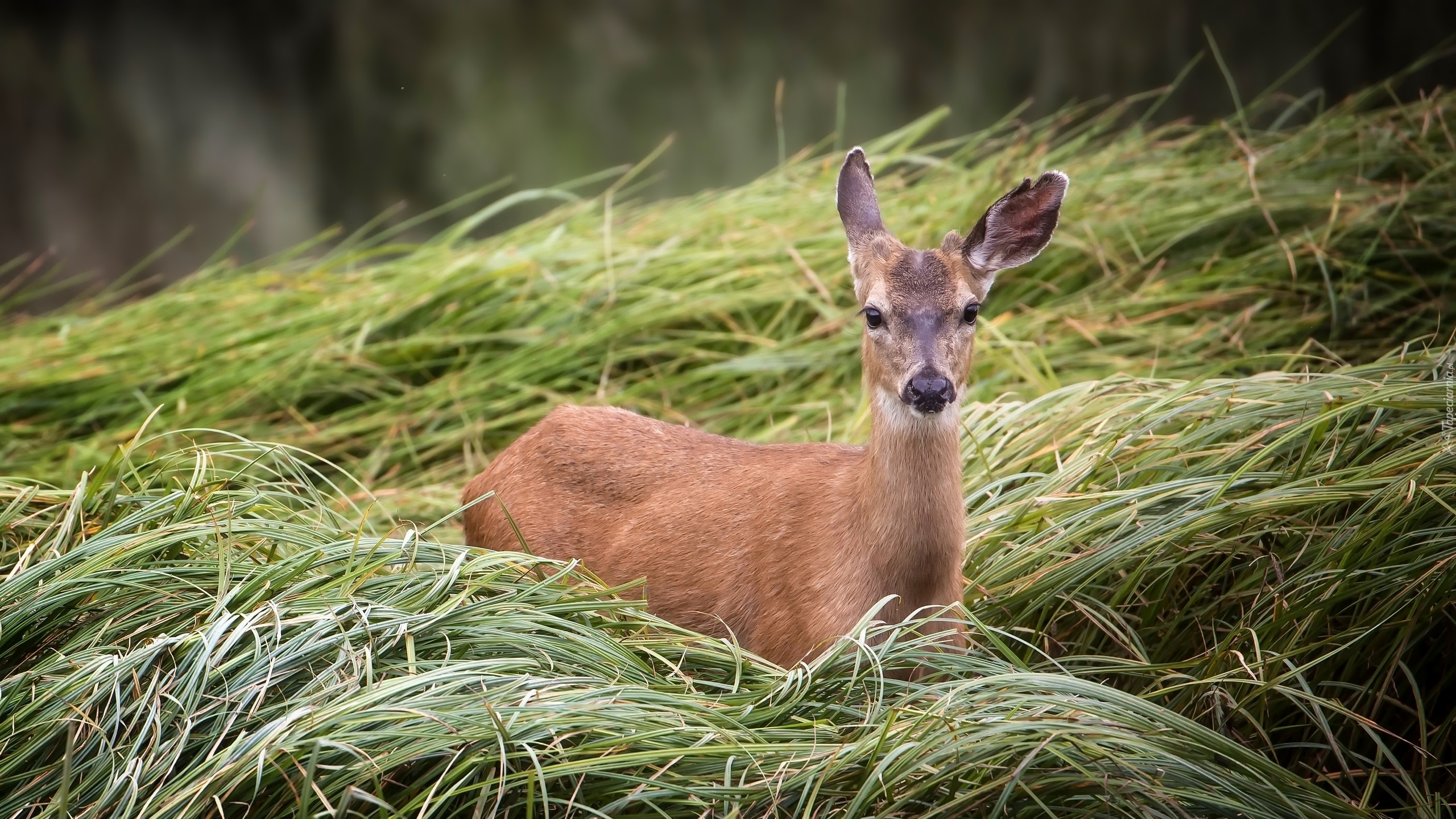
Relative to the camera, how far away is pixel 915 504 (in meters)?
3.00

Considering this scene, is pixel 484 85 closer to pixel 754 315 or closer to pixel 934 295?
pixel 754 315

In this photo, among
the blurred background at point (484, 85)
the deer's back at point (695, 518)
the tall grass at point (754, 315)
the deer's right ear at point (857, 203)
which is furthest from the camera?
the blurred background at point (484, 85)

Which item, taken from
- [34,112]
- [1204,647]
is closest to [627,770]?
[1204,647]

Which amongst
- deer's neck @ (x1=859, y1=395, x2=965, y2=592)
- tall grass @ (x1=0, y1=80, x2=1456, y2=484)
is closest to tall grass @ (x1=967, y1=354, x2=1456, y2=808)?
deer's neck @ (x1=859, y1=395, x2=965, y2=592)

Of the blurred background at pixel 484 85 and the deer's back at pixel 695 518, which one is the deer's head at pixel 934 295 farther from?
the blurred background at pixel 484 85

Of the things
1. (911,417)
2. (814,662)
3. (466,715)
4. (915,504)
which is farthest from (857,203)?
(466,715)

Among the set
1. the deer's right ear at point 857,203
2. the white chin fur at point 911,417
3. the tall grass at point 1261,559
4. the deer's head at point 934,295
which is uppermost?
the deer's right ear at point 857,203

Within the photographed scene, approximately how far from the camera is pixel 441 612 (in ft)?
8.64

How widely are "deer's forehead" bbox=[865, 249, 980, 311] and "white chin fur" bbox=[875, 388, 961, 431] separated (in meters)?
0.21

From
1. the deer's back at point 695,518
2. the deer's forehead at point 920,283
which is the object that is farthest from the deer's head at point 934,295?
the deer's back at point 695,518

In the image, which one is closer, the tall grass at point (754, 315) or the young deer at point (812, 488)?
the young deer at point (812, 488)

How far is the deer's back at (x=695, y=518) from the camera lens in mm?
3160

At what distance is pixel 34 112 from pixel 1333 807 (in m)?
7.69

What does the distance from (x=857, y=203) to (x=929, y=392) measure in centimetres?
77
